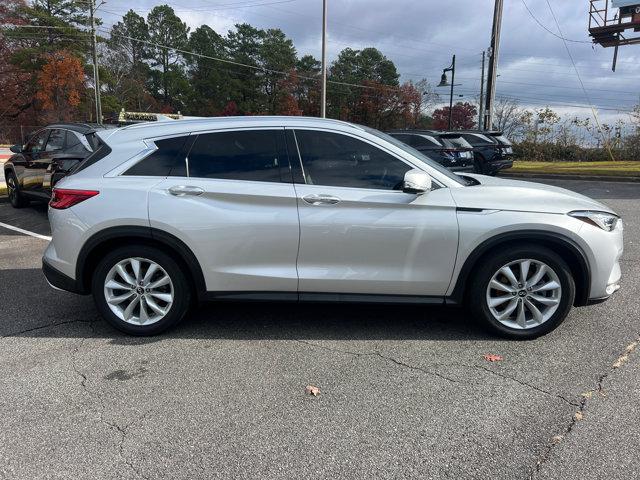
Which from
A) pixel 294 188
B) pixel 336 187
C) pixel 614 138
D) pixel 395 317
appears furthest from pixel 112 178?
pixel 614 138

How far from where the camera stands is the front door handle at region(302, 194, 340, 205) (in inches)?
155

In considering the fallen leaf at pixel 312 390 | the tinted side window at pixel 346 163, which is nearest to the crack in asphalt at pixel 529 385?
the fallen leaf at pixel 312 390

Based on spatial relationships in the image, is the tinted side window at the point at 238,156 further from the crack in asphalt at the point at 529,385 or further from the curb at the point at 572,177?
the curb at the point at 572,177

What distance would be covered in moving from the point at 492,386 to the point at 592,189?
13320 millimetres

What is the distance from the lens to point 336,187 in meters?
3.99

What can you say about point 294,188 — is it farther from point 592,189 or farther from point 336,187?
point 592,189

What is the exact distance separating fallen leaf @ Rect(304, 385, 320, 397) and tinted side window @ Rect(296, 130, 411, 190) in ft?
5.03

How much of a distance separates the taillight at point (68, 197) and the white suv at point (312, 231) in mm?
11

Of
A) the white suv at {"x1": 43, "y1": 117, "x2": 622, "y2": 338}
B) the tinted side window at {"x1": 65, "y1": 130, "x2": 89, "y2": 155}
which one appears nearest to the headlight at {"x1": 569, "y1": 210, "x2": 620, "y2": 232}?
the white suv at {"x1": 43, "y1": 117, "x2": 622, "y2": 338}

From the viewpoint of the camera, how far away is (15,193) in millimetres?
10664

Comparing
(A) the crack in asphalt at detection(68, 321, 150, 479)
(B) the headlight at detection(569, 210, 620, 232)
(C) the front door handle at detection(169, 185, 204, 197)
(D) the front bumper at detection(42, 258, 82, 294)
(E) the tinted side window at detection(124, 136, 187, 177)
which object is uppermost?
(E) the tinted side window at detection(124, 136, 187, 177)

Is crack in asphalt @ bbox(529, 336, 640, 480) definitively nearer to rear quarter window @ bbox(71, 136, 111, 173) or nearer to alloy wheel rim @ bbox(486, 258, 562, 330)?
alloy wheel rim @ bbox(486, 258, 562, 330)

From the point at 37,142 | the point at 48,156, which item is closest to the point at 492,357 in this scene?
the point at 48,156

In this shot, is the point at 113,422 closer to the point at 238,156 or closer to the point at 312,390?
the point at 312,390
